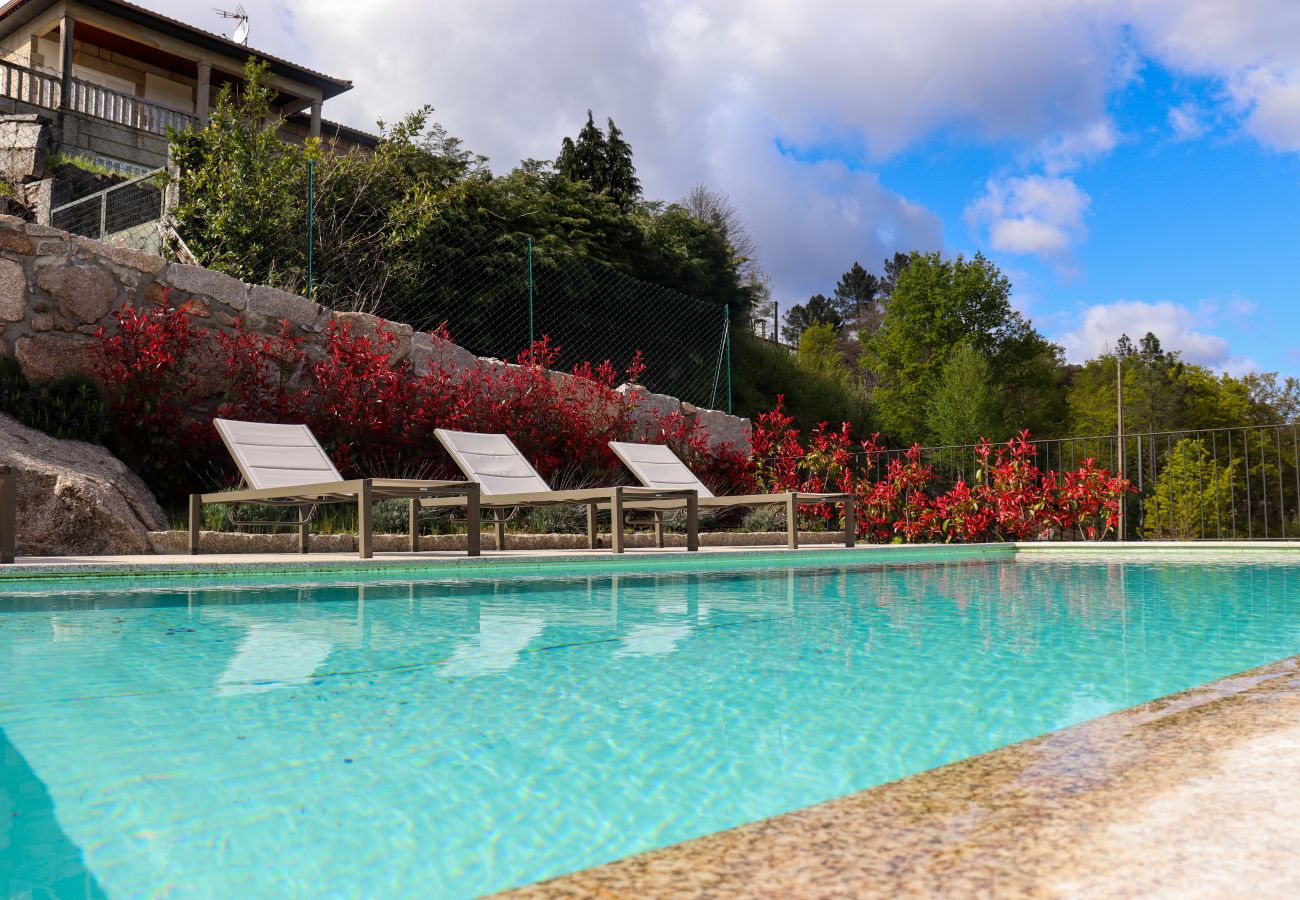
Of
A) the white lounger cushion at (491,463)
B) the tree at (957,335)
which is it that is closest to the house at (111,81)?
the white lounger cushion at (491,463)

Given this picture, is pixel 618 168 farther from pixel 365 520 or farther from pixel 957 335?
pixel 957 335

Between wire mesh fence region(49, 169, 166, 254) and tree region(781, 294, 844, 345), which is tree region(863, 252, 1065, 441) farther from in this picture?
tree region(781, 294, 844, 345)

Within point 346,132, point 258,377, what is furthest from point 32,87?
point 258,377

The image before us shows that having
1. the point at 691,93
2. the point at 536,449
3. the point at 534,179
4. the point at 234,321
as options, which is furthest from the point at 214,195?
the point at 691,93

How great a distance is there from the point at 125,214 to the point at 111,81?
11.5m

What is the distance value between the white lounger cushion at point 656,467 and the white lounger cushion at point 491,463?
104cm

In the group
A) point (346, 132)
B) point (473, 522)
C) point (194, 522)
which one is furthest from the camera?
point (346, 132)

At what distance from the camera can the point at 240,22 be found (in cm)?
2134

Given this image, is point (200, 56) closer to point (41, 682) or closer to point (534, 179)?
point (534, 179)

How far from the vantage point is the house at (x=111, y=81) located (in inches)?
628

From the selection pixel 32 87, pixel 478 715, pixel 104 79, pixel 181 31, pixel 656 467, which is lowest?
pixel 478 715

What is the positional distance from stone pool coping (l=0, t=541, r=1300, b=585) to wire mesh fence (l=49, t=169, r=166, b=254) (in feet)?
18.6

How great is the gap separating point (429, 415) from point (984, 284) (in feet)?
105

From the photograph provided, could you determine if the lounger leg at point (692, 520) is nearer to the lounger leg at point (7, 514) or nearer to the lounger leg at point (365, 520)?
the lounger leg at point (365, 520)
